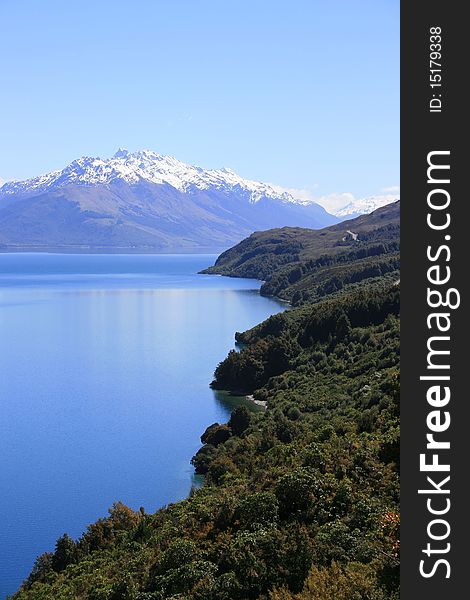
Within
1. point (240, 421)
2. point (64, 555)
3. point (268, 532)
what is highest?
point (240, 421)

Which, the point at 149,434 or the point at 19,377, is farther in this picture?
the point at 19,377

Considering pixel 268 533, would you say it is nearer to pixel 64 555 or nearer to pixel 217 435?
pixel 64 555

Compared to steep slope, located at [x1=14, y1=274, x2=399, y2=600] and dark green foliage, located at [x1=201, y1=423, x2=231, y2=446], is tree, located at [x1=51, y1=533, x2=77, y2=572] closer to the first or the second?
steep slope, located at [x1=14, y1=274, x2=399, y2=600]

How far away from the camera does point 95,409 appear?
6550 cm

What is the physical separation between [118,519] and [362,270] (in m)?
117

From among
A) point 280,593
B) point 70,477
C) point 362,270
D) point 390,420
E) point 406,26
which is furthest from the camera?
point 362,270

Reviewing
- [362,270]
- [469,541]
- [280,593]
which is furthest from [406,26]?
[362,270]

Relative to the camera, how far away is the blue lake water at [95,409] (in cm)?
4178

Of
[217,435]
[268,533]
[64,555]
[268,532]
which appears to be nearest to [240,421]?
[217,435]

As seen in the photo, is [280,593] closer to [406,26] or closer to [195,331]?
[406,26]

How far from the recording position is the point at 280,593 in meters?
18.0

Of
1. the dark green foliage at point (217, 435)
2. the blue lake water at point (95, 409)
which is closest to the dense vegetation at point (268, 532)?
the dark green foliage at point (217, 435)

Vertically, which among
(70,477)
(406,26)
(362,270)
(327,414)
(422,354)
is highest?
(362,270)

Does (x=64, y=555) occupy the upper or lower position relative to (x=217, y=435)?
lower
